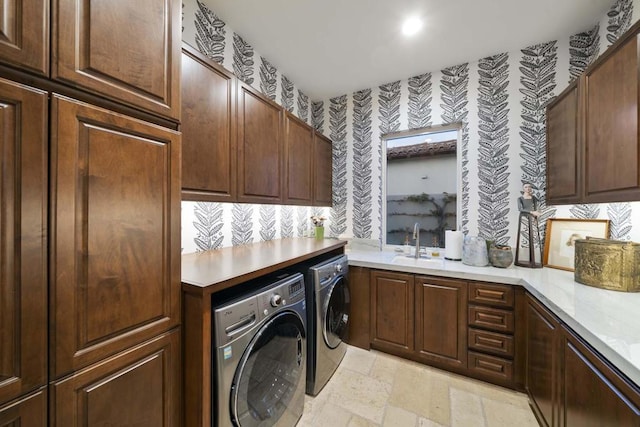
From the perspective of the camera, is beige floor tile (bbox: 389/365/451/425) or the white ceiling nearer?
beige floor tile (bbox: 389/365/451/425)

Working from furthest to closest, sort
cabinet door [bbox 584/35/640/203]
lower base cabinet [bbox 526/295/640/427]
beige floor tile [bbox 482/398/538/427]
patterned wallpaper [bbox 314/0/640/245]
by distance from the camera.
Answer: patterned wallpaper [bbox 314/0/640/245], beige floor tile [bbox 482/398/538/427], cabinet door [bbox 584/35/640/203], lower base cabinet [bbox 526/295/640/427]

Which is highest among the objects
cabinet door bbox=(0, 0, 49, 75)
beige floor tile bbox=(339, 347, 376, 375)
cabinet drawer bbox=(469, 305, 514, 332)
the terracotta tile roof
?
the terracotta tile roof

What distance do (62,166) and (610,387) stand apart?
1950mm

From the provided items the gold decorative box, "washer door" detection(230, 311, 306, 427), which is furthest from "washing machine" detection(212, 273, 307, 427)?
the gold decorative box

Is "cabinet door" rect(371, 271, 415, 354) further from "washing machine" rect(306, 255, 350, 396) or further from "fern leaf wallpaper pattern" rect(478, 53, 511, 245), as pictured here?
"fern leaf wallpaper pattern" rect(478, 53, 511, 245)

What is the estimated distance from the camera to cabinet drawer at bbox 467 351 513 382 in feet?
5.92

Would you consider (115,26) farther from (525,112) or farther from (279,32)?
(525,112)

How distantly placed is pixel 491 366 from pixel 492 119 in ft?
7.15

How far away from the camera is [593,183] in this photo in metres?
1.51

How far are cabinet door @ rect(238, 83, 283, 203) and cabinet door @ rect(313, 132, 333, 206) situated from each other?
2.04 feet


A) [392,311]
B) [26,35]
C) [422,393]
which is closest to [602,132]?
[392,311]

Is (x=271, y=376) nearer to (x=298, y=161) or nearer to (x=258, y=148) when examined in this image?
(x=258, y=148)

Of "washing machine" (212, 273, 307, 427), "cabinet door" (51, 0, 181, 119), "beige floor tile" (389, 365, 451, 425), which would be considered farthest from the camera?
"beige floor tile" (389, 365, 451, 425)

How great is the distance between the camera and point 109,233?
32.0 inches
